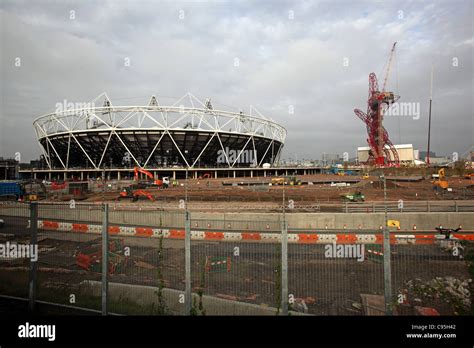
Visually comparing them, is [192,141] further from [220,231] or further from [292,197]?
[220,231]

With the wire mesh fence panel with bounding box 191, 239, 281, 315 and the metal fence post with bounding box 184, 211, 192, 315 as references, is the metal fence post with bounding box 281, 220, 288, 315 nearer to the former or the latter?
the wire mesh fence panel with bounding box 191, 239, 281, 315

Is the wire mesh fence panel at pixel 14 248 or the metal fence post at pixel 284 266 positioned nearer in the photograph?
the metal fence post at pixel 284 266

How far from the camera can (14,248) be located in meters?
5.71

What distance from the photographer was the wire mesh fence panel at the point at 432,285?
5254mm

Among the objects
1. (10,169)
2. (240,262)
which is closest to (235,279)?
(240,262)

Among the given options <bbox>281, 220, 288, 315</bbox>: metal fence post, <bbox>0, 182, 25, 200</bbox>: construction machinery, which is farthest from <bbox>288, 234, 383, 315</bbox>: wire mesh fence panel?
<bbox>0, 182, 25, 200</bbox>: construction machinery

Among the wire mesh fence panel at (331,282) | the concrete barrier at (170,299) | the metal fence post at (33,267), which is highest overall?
the metal fence post at (33,267)

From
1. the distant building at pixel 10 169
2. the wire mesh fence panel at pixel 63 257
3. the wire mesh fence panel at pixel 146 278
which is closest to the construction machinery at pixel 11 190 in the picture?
the wire mesh fence panel at pixel 146 278

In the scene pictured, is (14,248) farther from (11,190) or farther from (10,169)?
(10,169)

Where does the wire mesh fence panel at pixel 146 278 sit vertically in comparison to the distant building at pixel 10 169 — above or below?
below

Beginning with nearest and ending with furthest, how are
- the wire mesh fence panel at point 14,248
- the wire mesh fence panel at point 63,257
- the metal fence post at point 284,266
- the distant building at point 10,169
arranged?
the metal fence post at point 284,266
the wire mesh fence panel at point 14,248
the wire mesh fence panel at point 63,257
the distant building at point 10,169

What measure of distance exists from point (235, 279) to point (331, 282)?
2486mm

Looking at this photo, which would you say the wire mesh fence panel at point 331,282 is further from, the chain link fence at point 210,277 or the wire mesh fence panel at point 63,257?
the wire mesh fence panel at point 63,257

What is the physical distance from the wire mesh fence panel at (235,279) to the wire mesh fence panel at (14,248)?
363 centimetres
